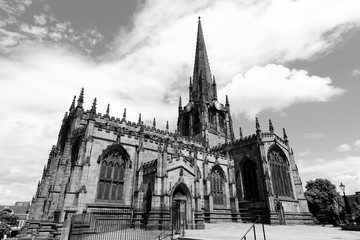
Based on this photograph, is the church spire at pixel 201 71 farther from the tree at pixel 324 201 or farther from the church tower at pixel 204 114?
the tree at pixel 324 201

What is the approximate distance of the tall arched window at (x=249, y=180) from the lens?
94.4 feet

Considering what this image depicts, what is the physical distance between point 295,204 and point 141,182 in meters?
20.5

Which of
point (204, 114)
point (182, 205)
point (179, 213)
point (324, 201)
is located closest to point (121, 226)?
point (179, 213)

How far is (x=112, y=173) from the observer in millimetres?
21969

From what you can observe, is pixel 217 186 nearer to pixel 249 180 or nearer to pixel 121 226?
pixel 249 180

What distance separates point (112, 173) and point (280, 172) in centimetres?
2183

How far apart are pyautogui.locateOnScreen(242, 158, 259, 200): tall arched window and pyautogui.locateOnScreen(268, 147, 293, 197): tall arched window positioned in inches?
88.4

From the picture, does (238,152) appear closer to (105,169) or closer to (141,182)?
(141,182)

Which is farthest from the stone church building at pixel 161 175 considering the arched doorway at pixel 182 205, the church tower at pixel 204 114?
the church tower at pixel 204 114

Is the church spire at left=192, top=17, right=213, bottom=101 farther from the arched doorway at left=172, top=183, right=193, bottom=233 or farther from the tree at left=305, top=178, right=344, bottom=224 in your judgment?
the arched doorway at left=172, top=183, right=193, bottom=233

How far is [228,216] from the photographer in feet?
87.6

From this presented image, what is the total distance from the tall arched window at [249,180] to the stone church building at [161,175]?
0.13 m

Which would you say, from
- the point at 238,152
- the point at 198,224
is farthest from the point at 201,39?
the point at 198,224

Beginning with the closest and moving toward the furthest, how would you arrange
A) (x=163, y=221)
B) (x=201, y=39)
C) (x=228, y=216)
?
(x=163, y=221) → (x=228, y=216) → (x=201, y=39)
